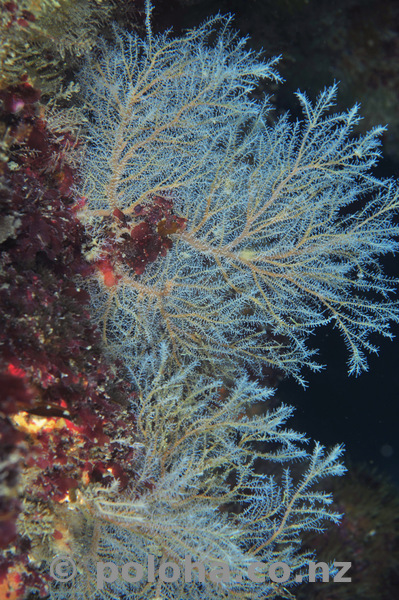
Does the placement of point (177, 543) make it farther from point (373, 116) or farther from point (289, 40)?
point (289, 40)

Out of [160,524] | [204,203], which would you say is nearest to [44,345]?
[160,524]

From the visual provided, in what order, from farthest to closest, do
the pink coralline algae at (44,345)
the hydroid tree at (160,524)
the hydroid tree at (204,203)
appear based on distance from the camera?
the hydroid tree at (204,203)
the hydroid tree at (160,524)
the pink coralline algae at (44,345)

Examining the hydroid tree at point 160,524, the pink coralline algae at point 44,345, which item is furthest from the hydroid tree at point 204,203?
the hydroid tree at point 160,524

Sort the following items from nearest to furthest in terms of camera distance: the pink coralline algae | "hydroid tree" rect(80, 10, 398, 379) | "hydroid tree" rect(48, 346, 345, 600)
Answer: the pink coralline algae → "hydroid tree" rect(48, 346, 345, 600) → "hydroid tree" rect(80, 10, 398, 379)

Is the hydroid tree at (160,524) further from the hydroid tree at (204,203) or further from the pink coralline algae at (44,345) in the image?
the hydroid tree at (204,203)

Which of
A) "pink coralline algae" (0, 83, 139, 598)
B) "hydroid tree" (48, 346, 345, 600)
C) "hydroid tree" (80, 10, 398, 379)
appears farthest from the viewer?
"hydroid tree" (80, 10, 398, 379)

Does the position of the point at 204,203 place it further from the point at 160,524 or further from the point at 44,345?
the point at 160,524

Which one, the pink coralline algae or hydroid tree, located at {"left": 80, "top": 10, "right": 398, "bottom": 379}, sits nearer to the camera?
the pink coralline algae

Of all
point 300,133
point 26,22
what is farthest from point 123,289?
point 300,133

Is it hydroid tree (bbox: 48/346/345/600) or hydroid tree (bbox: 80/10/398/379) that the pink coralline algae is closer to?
hydroid tree (bbox: 48/346/345/600)

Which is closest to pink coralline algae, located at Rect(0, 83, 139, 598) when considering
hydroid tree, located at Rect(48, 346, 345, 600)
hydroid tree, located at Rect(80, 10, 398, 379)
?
hydroid tree, located at Rect(48, 346, 345, 600)

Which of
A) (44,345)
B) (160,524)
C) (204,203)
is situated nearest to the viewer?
(44,345)
